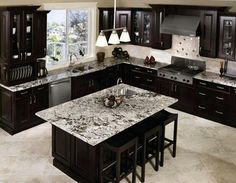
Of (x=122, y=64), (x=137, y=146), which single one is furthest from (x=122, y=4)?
(x=137, y=146)

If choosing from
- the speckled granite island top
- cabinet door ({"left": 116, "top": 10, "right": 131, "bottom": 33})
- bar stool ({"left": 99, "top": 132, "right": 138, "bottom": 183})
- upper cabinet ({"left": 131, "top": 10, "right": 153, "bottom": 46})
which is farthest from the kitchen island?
cabinet door ({"left": 116, "top": 10, "right": 131, "bottom": 33})

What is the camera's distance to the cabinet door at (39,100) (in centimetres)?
718

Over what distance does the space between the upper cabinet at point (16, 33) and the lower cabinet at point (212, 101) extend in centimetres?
419

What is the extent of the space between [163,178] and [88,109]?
5.79ft

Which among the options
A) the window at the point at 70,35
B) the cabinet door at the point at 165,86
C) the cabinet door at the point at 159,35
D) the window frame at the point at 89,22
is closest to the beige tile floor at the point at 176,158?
the cabinet door at the point at 165,86

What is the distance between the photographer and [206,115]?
26.5ft

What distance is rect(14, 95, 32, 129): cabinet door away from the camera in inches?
270

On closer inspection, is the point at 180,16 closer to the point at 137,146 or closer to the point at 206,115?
the point at 206,115

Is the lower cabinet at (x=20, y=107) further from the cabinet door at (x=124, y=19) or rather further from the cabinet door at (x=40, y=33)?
the cabinet door at (x=124, y=19)

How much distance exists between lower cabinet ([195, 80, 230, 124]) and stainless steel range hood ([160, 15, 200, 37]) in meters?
1.28

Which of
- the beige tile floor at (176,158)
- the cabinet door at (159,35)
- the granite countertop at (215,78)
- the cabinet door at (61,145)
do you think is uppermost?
the cabinet door at (159,35)

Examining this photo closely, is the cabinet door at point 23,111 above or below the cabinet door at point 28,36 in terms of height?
below

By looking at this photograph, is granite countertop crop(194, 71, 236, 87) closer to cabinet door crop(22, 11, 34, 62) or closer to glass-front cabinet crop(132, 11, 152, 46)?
glass-front cabinet crop(132, 11, 152, 46)

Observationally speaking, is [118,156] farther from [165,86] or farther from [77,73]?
[165,86]
